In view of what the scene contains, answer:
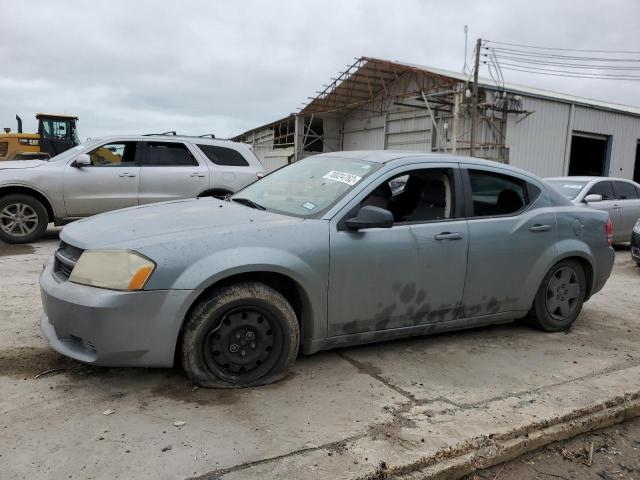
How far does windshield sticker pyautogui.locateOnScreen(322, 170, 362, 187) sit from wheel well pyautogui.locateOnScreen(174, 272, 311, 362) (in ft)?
2.92

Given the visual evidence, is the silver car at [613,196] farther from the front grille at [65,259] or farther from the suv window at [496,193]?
the front grille at [65,259]

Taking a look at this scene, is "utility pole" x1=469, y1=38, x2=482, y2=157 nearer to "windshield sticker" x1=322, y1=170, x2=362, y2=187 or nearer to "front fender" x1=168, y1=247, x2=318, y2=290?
"windshield sticker" x1=322, y1=170, x2=362, y2=187

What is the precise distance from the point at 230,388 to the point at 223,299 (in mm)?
583

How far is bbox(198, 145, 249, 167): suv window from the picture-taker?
9.26m

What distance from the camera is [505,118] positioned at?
69.1 feet

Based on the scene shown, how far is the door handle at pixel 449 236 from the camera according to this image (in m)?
4.04

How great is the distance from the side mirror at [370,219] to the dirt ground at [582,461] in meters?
1.58

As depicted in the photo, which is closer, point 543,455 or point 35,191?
point 543,455

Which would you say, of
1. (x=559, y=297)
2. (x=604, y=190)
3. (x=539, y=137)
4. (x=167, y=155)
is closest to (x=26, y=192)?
(x=167, y=155)

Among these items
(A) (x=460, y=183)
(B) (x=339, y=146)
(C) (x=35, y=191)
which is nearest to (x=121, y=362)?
(A) (x=460, y=183)

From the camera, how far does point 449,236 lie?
4086mm

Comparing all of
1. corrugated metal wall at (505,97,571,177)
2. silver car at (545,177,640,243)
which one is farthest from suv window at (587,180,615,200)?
corrugated metal wall at (505,97,571,177)

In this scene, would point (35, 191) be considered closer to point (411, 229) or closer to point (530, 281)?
point (411, 229)

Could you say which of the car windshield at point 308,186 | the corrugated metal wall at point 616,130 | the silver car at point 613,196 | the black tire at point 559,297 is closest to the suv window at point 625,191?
the silver car at point 613,196
